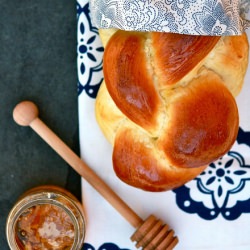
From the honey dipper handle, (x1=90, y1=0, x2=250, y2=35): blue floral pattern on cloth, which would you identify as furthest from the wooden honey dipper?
(x1=90, y1=0, x2=250, y2=35): blue floral pattern on cloth

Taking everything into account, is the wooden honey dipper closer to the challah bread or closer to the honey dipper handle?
the honey dipper handle

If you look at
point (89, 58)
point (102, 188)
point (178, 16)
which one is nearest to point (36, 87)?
point (89, 58)

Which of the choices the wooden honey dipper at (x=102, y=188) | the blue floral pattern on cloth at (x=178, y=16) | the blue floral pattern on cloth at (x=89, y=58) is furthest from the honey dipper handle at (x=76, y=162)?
the blue floral pattern on cloth at (x=178, y=16)

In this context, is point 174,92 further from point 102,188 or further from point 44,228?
point 44,228

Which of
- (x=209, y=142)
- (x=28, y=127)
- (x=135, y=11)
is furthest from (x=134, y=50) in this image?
(x=28, y=127)

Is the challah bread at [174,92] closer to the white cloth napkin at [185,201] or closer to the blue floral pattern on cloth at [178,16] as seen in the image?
the blue floral pattern on cloth at [178,16]

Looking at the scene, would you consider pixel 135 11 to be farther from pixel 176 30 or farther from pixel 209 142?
pixel 209 142
